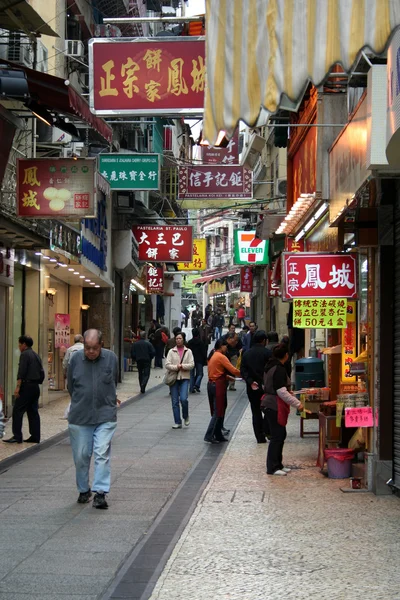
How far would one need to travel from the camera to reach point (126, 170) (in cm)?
2528

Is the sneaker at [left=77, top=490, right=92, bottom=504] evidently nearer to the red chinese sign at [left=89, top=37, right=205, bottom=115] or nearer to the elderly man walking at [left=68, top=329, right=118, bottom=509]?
the elderly man walking at [left=68, top=329, right=118, bottom=509]

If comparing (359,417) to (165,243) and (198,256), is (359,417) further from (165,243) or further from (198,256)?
(198,256)

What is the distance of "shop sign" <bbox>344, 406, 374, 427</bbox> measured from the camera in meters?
11.4

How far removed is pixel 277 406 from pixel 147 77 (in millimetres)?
4384

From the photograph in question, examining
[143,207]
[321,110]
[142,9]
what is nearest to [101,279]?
[143,207]

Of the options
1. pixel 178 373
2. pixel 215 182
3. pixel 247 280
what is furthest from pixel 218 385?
pixel 247 280

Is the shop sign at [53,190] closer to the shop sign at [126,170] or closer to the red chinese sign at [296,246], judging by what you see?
the red chinese sign at [296,246]

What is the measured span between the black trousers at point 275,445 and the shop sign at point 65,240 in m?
7.70

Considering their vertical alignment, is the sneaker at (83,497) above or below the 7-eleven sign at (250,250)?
below

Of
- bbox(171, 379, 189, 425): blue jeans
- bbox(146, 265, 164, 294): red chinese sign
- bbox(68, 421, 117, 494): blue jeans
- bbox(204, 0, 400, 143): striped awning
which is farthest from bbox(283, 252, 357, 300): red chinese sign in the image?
bbox(146, 265, 164, 294): red chinese sign

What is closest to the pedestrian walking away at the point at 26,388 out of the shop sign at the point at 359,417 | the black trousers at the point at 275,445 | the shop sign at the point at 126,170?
the black trousers at the point at 275,445

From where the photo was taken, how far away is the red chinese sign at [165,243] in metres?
33.3

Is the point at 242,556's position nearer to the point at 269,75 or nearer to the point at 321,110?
the point at 269,75

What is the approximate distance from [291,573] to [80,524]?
2680 millimetres
